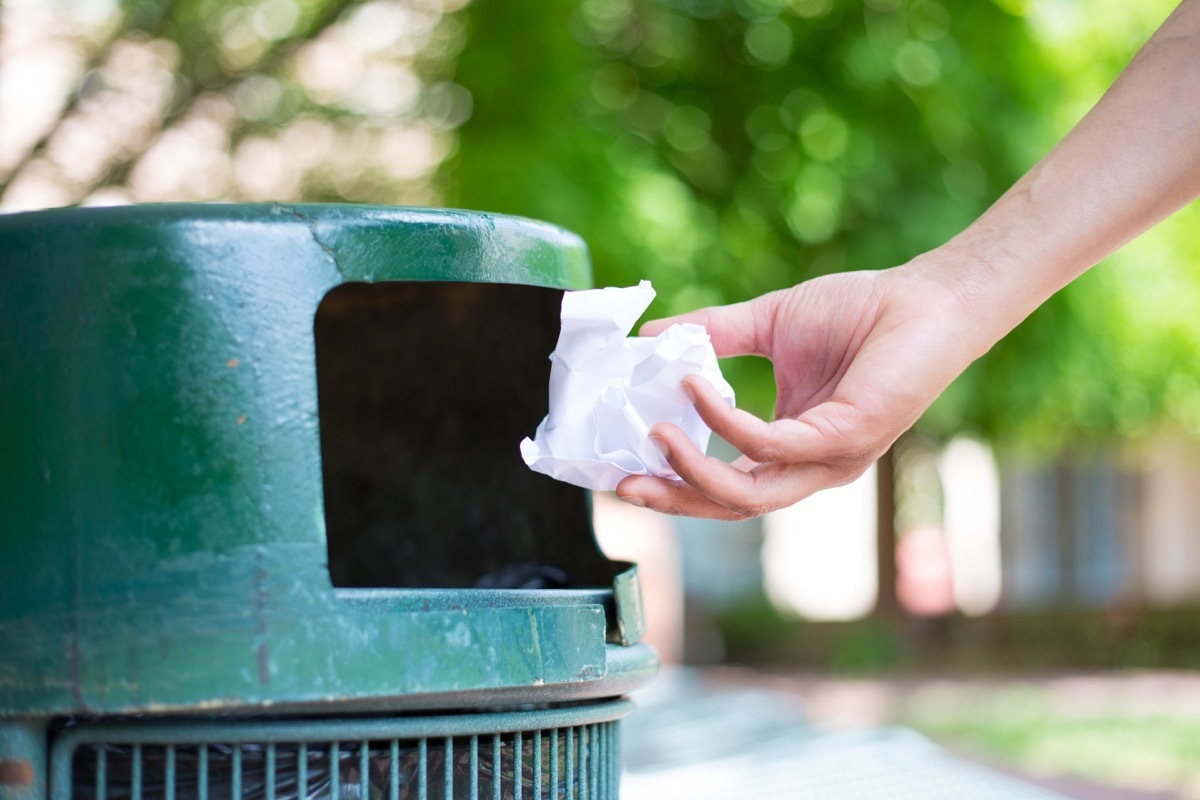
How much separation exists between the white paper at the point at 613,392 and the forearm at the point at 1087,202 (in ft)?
1.28

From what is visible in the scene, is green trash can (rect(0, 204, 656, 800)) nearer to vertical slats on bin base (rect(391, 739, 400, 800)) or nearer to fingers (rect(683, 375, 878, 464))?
vertical slats on bin base (rect(391, 739, 400, 800))

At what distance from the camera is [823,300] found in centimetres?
182

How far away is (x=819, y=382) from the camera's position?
1.88m

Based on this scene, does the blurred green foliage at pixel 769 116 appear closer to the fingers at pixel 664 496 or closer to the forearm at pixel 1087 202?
Result: the forearm at pixel 1087 202

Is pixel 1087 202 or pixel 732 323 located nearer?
pixel 1087 202

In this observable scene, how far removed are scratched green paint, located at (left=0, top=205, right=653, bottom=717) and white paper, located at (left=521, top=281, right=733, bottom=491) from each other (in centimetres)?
22

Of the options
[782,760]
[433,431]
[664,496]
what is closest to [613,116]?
[782,760]

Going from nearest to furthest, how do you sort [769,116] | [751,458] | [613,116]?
[751,458] < [613,116] < [769,116]

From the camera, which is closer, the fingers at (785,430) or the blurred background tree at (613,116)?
the fingers at (785,430)

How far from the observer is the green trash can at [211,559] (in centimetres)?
140

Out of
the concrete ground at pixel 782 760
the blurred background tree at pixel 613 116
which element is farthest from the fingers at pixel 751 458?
the blurred background tree at pixel 613 116

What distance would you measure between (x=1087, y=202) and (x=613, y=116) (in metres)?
4.78

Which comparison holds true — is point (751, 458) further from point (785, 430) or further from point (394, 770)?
point (394, 770)

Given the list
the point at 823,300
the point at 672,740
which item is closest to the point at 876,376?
the point at 823,300
